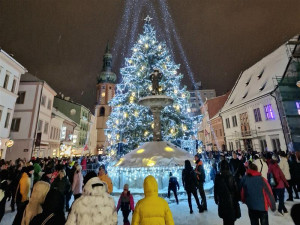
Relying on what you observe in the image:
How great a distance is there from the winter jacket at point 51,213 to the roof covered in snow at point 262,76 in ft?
87.5

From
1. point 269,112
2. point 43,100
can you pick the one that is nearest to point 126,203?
point 269,112

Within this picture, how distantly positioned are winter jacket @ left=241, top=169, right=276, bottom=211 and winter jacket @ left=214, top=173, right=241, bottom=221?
236 mm

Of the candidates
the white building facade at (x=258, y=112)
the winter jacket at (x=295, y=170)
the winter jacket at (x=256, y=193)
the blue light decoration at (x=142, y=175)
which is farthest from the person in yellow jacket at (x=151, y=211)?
the white building facade at (x=258, y=112)

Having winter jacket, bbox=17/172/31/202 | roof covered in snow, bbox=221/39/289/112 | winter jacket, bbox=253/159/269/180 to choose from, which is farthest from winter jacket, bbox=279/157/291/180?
roof covered in snow, bbox=221/39/289/112

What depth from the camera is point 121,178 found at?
1168 centimetres

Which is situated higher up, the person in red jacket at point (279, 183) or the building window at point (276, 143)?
the building window at point (276, 143)

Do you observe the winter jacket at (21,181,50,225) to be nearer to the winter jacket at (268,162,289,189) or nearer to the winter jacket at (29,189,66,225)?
the winter jacket at (29,189,66,225)

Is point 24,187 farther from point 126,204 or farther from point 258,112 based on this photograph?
point 258,112

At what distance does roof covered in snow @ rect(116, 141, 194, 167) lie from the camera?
1168 cm

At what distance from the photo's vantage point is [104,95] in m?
73.4

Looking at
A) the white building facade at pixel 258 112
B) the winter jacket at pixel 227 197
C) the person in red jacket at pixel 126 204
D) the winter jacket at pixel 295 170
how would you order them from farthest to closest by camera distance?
the white building facade at pixel 258 112 < the winter jacket at pixel 295 170 < the person in red jacket at pixel 126 204 < the winter jacket at pixel 227 197

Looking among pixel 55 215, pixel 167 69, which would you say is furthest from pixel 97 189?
pixel 167 69

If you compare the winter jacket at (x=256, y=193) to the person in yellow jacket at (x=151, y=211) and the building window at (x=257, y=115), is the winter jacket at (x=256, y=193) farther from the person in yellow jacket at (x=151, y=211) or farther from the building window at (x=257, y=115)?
the building window at (x=257, y=115)

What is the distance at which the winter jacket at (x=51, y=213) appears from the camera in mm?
2584
